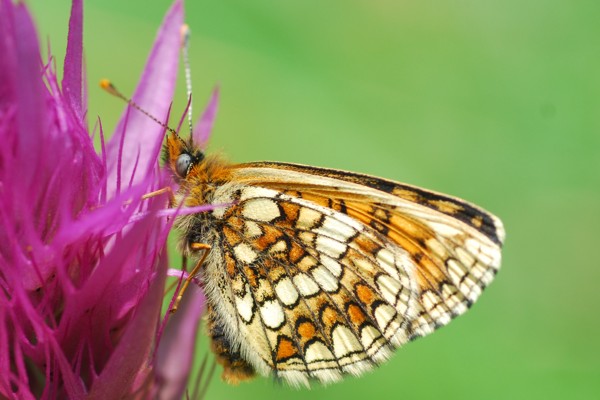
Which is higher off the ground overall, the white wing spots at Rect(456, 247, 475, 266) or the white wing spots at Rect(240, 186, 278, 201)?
the white wing spots at Rect(240, 186, 278, 201)

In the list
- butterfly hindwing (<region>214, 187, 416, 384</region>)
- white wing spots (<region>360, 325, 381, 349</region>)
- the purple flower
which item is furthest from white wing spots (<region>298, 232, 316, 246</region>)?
the purple flower

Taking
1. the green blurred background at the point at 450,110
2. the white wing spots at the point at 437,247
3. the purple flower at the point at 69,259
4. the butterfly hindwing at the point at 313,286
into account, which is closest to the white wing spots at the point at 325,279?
the butterfly hindwing at the point at 313,286

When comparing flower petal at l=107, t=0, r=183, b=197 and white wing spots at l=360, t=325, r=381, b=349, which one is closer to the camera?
flower petal at l=107, t=0, r=183, b=197

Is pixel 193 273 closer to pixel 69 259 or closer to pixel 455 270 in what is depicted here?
pixel 69 259

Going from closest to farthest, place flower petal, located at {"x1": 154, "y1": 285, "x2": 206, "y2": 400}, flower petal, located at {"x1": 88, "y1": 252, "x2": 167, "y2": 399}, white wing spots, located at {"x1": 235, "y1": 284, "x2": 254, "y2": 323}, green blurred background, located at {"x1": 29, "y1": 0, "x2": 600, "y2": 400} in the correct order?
flower petal, located at {"x1": 88, "y1": 252, "x2": 167, "y2": 399} < flower petal, located at {"x1": 154, "y1": 285, "x2": 206, "y2": 400} < white wing spots, located at {"x1": 235, "y1": 284, "x2": 254, "y2": 323} < green blurred background, located at {"x1": 29, "y1": 0, "x2": 600, "y2": 400}

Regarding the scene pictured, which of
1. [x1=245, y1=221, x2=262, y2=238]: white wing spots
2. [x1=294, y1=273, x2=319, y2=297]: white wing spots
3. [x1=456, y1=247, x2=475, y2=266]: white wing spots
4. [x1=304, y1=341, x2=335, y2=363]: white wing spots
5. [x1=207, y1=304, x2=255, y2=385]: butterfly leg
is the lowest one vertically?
[x1=207, y1=304, x2=255, y2=385]: butterfly leg

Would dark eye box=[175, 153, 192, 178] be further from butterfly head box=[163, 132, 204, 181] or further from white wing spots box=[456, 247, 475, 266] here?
white wing spots box=[456, 247, 475, 266]

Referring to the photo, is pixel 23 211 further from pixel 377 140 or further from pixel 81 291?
pixel 377 140

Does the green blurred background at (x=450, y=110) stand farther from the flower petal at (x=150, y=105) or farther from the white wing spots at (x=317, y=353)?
the flower petal at (x=150, y=105)
